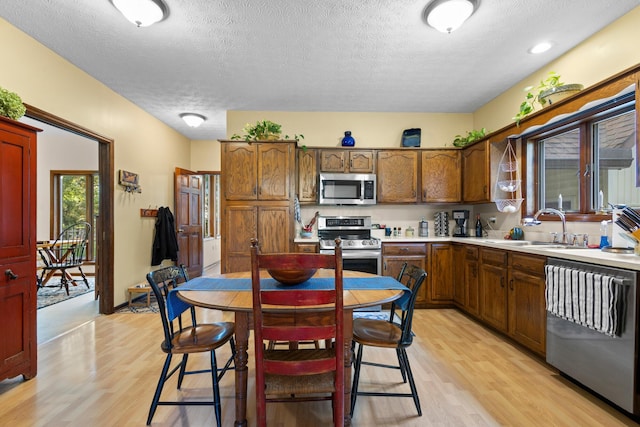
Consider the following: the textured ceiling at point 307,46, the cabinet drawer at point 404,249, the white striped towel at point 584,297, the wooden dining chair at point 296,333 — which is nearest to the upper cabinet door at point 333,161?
the textured ceiling at point 307,46

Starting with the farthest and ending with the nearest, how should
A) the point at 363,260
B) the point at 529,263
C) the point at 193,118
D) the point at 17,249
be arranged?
the point at 193,118
the point at 363,260
the point at 529,263
the point at 17,249

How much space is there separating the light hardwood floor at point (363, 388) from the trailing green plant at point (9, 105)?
72.6 inches

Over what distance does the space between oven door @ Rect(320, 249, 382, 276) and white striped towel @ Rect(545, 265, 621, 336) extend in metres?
1.84

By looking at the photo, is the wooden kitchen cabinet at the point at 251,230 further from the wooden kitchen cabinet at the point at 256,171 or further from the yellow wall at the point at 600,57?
the yellow wall at the point at 600,57

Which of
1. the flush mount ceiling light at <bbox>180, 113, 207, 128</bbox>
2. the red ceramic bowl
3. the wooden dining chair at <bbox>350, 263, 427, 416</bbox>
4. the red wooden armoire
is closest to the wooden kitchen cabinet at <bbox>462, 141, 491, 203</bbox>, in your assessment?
the wooden dining chair at <bbox>350, 263, 427, 416</bbox>

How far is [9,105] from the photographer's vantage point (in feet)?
6.91

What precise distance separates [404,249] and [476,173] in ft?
4.24

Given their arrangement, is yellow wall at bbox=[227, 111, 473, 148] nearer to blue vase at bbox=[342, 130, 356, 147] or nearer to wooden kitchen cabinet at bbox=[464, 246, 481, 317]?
blue vase at bbox=[342, 130, 356, 147]

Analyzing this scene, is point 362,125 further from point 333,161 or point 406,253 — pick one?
point 406,253

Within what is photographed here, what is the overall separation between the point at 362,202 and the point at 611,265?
8.84 ft

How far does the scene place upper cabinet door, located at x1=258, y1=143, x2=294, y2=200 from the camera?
3.98 meters

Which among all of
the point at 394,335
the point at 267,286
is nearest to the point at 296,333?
the point at 267,286

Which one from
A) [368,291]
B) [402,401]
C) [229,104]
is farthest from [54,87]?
[402,401]

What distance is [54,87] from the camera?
3.02 meters
